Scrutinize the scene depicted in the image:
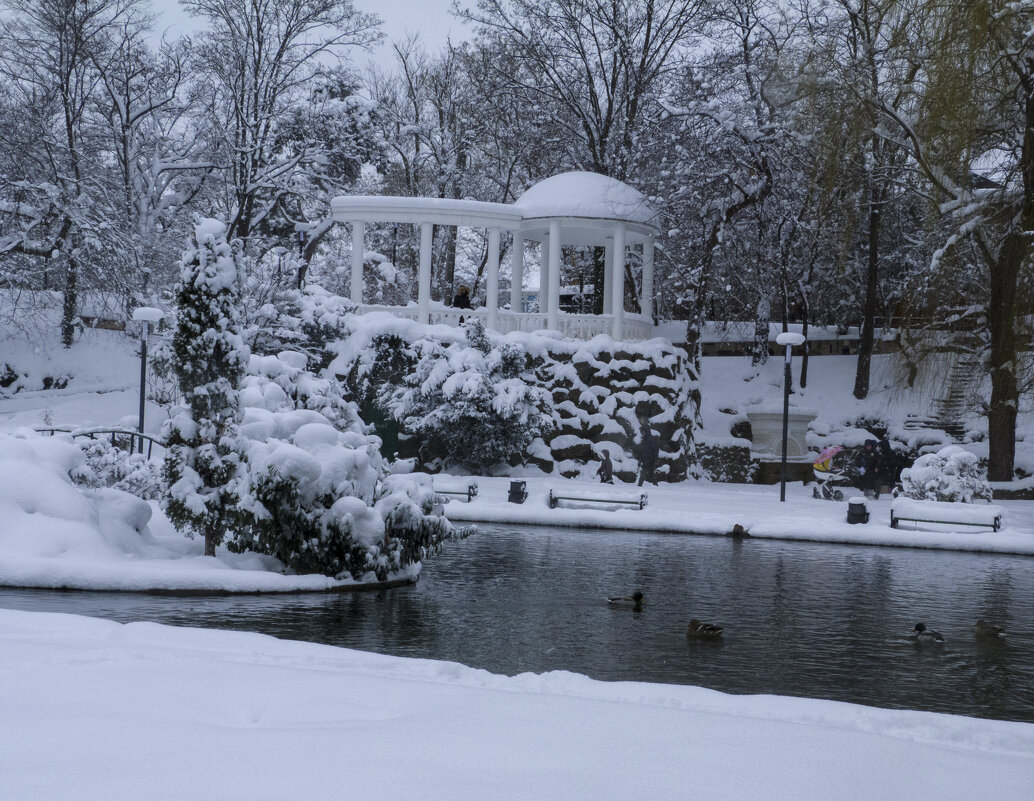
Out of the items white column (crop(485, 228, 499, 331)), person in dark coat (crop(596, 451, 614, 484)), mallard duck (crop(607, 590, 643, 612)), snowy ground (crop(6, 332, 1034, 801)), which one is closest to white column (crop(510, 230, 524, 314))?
white column (crop(485, 228, 499, 331))

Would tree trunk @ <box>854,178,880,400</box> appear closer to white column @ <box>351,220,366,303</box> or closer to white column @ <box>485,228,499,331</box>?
white column @ <box>485,228,499,331</box>

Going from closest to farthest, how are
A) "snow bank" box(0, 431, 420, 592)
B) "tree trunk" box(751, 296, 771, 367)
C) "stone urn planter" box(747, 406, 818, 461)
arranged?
"snow bank" box(0, 431, 420, 592) → "stone urn planter" box(747, 406, 818, 461) → "tree trunk" box(751, 296, 771, 367)

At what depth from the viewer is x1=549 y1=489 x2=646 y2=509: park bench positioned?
19172 mm

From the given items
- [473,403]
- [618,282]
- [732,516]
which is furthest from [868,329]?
[732,516]

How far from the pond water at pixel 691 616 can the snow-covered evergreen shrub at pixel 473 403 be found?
27.7 feet

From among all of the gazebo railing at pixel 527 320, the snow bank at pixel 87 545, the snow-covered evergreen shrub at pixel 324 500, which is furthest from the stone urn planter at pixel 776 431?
the snow bank at pixel 87 545

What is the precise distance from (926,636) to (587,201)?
19123mm

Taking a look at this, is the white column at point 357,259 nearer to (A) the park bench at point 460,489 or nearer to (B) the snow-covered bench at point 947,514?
(A) the park bench at point 460,489

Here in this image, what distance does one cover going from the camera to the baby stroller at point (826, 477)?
22.1m

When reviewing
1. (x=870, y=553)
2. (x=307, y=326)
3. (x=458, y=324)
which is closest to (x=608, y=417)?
(x=458, y=324)

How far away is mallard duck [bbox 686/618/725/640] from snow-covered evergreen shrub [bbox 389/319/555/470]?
539 inches

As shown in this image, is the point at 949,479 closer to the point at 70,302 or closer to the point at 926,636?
the point at 926,636

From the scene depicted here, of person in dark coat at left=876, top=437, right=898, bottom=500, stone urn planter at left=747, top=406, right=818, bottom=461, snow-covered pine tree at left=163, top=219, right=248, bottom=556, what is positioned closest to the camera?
snow-covered pine tree at left=163, top=219, right=248, bottom=556

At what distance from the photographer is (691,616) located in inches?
412
